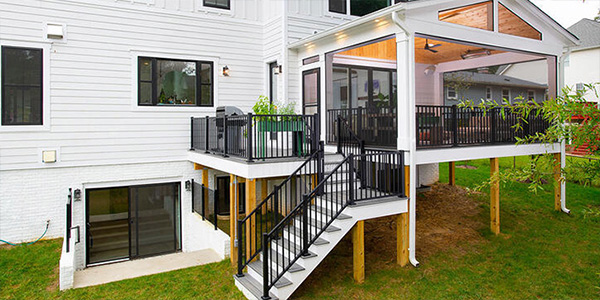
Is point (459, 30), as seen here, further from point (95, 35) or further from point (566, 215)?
point (95, 35)

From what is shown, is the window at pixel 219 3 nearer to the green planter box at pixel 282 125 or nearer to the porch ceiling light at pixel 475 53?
the green planter box at pixel 282 125

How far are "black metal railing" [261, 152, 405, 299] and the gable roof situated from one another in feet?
77.2

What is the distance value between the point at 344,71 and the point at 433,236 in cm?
537

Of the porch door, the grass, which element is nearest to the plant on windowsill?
the porch door

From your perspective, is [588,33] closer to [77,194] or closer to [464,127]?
[464,127]

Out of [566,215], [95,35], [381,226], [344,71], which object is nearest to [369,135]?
[381,226]

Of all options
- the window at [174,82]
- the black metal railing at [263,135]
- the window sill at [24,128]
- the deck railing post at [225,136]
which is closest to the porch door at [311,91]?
the black metal railing at [263,135]

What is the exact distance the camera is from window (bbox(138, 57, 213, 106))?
9898 mm

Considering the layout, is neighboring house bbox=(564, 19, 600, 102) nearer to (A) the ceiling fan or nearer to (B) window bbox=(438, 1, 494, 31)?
(A) the ceiling fan

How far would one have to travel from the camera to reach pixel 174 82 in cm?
1023

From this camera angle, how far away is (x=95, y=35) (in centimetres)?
930

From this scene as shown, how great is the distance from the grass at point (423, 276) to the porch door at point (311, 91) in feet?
11.7

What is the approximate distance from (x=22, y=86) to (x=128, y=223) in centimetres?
391

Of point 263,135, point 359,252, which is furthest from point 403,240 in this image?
point 263,135
